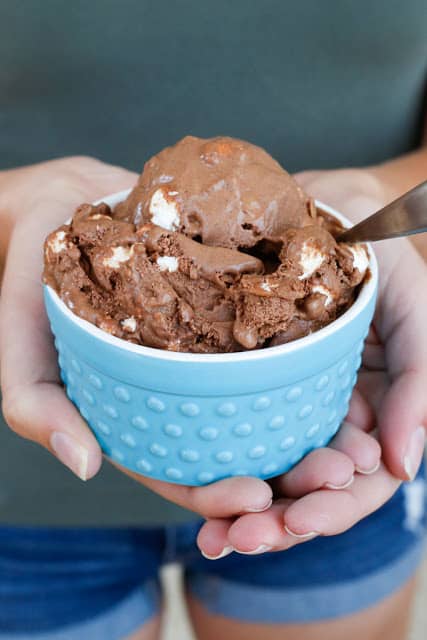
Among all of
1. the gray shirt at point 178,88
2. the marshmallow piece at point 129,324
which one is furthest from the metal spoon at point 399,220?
the gray shirt at point 178,88

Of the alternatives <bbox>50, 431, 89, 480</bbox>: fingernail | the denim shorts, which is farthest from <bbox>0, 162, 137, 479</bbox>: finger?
the denim shorts

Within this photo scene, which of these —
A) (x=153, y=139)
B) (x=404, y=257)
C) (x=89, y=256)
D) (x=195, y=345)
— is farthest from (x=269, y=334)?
(x=153, y=139)

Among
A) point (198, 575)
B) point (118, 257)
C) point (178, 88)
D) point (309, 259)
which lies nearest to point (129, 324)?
point (118, 257)

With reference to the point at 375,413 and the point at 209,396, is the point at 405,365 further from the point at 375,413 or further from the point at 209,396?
the point at 209,396

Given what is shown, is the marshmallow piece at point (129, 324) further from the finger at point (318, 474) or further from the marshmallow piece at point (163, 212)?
the finger at point (318, 474)

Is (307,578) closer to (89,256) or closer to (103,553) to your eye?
(103,553)

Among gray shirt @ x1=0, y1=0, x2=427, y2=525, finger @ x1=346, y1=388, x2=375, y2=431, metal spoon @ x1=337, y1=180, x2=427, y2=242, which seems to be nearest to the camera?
metal spoon @ x1=337, y1=180, x2=427, y2=242

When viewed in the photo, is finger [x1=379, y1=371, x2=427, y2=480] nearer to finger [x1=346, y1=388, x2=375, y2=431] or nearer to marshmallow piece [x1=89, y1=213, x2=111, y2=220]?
finger [x1=346, y1=388, x2=375, y2=431]
